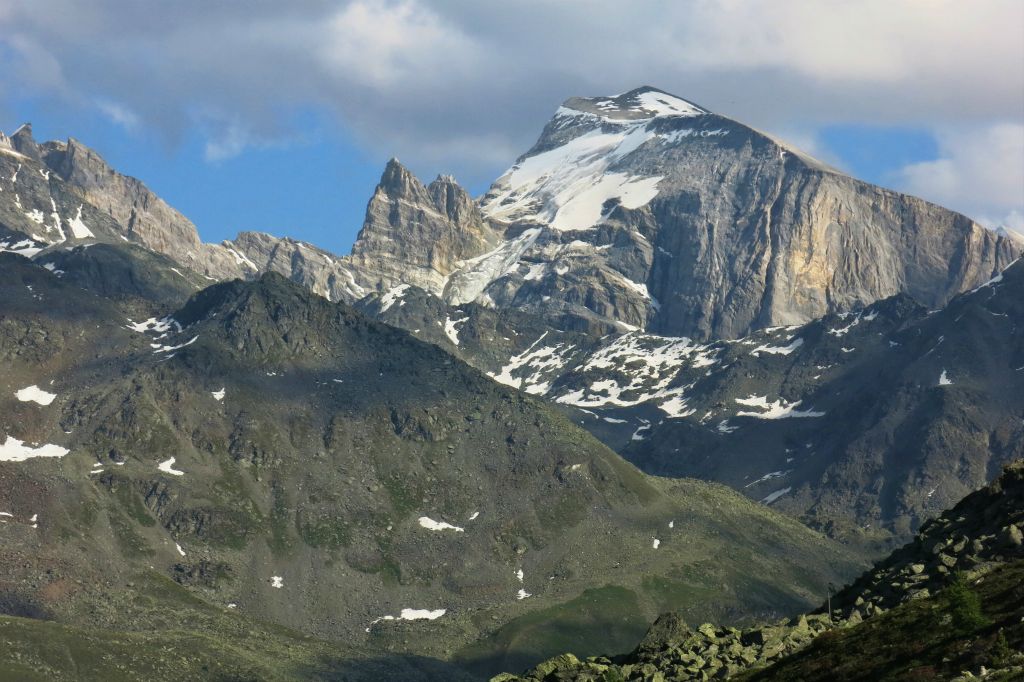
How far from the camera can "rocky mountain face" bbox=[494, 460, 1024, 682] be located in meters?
94.9

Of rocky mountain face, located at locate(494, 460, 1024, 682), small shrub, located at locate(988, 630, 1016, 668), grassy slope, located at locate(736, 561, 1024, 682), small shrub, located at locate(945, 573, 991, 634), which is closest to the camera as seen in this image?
small shrub, located at locate(988, 630, 1016, 668)

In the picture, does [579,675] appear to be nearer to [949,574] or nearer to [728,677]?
[728,677]

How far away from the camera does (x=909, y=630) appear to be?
10500 cm

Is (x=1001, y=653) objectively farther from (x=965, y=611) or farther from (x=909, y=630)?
(x=909, y=630)

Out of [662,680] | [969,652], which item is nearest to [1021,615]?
[969,652]

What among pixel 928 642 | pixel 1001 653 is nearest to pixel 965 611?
pixel 928 642

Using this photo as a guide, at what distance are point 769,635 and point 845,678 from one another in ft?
92.3

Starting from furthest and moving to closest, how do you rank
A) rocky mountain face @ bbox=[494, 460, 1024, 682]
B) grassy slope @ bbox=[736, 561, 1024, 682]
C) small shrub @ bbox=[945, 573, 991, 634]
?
small shrub @ bbox=[945, 573, 991, 634], rocky mountain face @ bbox=[494, 460, 1024, 682], grassy slope @ bbox=[736, 561, 1024, 682]

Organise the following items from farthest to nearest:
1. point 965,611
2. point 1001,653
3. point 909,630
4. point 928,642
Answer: point 909,630, point 928,642, point 965,611, point 1001,653

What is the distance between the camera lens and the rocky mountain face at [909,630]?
311ft

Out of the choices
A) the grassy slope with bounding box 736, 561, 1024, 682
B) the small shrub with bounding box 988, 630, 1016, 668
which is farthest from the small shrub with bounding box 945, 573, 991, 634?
the small shrub with bounding box 988, 630, 1016, 668

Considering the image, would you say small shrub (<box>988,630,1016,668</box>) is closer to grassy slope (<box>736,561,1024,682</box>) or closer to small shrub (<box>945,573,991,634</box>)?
grassy slope (<box>736,561,1024,682</box>)

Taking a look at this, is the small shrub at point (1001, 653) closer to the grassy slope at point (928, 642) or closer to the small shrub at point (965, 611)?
the grassy slope at point (928, 642)

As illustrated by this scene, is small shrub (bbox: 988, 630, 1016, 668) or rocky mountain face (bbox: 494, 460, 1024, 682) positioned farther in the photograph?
rocky mountain face (bbox: 494, 460, 1024, 682)
